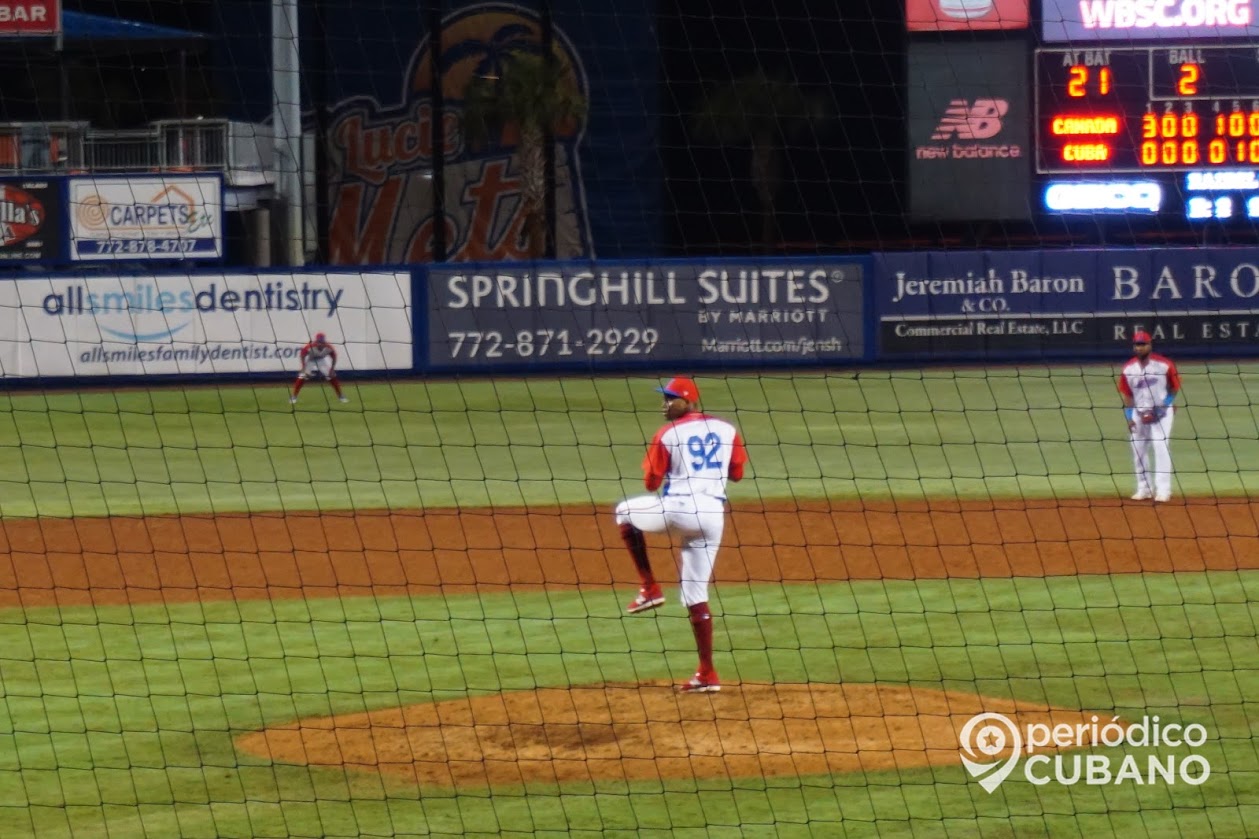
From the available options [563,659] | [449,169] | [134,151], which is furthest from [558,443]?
[449,169]

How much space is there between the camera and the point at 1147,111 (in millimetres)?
24438

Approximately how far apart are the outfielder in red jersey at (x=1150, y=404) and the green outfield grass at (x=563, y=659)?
154 cm

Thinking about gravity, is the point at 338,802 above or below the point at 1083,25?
below

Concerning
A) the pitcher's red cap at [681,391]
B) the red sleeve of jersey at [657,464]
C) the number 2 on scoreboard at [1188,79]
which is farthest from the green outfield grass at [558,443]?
the red sleeve of jersey at [657,464]

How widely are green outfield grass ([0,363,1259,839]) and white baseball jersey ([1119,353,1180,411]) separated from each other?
1950 mm

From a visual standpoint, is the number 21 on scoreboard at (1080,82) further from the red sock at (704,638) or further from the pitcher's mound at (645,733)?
the red sock at (704,638)

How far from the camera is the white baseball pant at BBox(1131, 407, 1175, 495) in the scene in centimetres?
1691

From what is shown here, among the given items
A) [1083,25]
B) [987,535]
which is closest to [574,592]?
[987,535]

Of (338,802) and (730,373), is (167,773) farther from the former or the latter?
(730,373)

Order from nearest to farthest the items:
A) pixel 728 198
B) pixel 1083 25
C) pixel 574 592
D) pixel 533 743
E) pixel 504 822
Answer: pixel 504 822, pixel 533 743, pixel 574 592, pixel 1083 25, pixel 728 198

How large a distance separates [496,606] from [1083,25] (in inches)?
635

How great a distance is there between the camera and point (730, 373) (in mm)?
31016

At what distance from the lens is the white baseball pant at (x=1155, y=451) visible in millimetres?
16906

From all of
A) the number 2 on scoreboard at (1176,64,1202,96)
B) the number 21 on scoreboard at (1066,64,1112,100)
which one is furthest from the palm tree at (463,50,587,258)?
the number 2 on scoreboard at (1176,64,1202,96)
